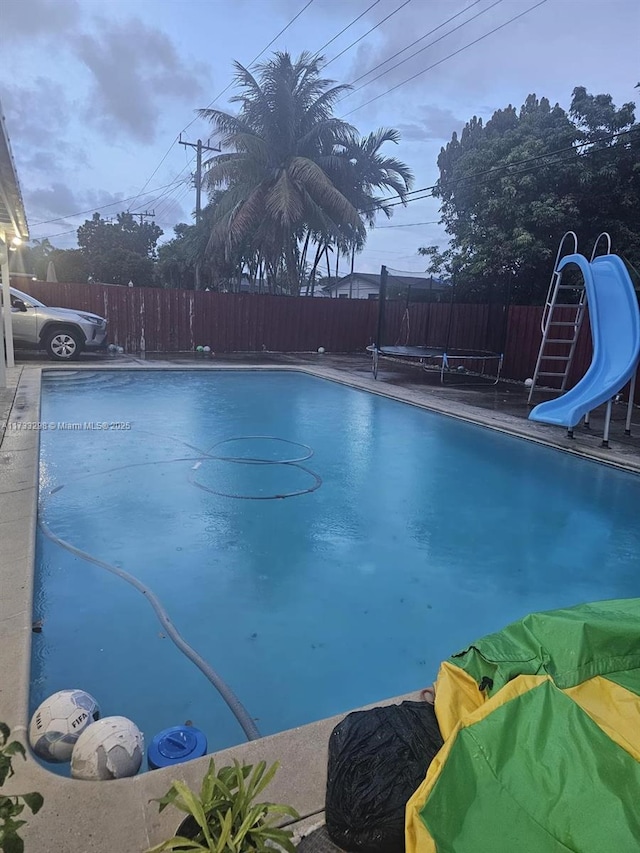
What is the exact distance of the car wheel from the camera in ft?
37.5

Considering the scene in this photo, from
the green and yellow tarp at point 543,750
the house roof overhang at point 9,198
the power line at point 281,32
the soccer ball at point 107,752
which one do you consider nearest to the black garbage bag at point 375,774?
the green and yellow tarp at point 543,750

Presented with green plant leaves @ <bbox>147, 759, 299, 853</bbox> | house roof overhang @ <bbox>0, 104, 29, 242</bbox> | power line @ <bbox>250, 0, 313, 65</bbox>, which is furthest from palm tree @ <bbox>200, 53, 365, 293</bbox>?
green plant leaves @ <bbox>147, 759, 299, 853</bbox>

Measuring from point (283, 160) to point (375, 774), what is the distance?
16.3 meters

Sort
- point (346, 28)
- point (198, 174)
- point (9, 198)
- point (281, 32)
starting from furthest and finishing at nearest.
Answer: point (198, 174), point (281, 32), point (346, 28), point (9, 198)

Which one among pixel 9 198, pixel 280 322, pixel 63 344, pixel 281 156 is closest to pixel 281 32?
pixel 281 156

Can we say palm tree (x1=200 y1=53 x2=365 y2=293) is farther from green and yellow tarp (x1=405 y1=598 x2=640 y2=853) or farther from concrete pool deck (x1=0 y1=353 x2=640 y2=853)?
green and yellow tarp (x1=405 y1=598 x2=640 y2=853)

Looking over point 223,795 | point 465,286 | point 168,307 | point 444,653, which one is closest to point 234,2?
point 168,307

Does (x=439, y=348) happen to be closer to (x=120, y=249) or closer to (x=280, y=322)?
(x=280, y=322)

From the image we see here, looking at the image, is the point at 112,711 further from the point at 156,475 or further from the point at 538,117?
the point at 538,117

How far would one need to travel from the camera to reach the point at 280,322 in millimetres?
Answer: 15773

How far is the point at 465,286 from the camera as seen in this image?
14711 mm

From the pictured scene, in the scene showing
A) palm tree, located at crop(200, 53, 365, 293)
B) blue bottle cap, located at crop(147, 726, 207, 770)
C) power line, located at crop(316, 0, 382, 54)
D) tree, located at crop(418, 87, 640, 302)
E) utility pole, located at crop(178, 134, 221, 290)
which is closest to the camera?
blue bottle cap, located at crop(147, 726, 207, 770)

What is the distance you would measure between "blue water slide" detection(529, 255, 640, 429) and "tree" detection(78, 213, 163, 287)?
25219 millimetres

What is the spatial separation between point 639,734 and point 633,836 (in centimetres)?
29
